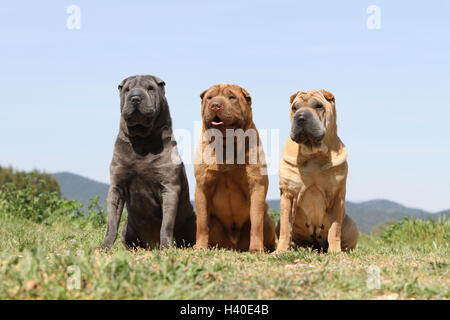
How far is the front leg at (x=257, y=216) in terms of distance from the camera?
652cm

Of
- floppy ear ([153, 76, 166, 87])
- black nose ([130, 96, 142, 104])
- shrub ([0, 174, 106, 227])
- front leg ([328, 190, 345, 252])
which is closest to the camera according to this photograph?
black nose ([130, 96, 142, 104])

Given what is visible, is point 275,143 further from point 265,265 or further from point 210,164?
point 265,265

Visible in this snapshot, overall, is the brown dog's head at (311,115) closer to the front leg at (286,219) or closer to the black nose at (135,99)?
the front leg at (286,219)

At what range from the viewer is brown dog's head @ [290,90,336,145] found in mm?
6309

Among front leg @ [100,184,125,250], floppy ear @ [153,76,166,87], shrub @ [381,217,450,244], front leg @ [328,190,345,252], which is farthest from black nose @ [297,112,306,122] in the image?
shrub @ [381,217,450,244]

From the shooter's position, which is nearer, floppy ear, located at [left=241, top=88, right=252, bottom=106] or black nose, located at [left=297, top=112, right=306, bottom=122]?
black nose, located at [left=297, top=112, right=306, bottom=122]

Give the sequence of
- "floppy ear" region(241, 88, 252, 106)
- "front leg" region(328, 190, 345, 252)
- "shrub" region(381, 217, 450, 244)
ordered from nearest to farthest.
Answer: "floppy ear" region(241, 88, 252, 106) → "front leg" region(328, 190, 345, 252) → "shrub" region(381, 217, 450, 244)

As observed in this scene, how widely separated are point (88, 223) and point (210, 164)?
5018 mm

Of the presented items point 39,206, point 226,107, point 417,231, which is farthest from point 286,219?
point 39,206

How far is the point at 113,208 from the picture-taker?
678 centimetres

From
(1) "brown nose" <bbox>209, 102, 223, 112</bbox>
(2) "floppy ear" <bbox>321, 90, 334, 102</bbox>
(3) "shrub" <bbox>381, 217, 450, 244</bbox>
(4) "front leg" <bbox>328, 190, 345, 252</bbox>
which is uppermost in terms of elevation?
(2) "floppy ear" <bbox>321, 90, 334, 102</bbox>

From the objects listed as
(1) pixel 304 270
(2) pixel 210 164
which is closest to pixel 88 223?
(2) pixel 210 164

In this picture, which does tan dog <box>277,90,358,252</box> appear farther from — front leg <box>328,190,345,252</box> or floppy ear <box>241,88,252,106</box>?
floppy ear <box>241,88,252,106</box>

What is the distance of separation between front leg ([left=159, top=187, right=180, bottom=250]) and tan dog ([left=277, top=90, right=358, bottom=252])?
1.25 m
